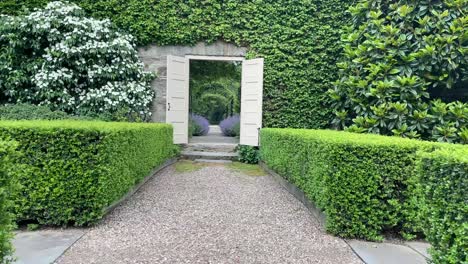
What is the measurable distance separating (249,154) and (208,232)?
4.59 metres

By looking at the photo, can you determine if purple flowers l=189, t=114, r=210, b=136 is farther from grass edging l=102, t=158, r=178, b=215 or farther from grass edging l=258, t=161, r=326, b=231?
grass edging l=258, t=161, r=326, b=231

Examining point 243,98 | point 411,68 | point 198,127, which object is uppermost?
point 411,68

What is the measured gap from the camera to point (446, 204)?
6.32 ft

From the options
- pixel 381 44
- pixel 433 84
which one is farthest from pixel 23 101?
pixel 433 84

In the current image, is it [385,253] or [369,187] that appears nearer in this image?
[385,253]

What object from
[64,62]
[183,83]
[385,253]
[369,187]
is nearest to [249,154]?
[183,83]

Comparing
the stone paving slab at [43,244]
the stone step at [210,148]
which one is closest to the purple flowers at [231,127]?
the stone step at [210,148]

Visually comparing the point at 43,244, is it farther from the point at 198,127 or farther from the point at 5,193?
the point at 198,127

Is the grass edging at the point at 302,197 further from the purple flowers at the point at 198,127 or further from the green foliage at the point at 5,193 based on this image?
the purple flowers at the point at 198,127

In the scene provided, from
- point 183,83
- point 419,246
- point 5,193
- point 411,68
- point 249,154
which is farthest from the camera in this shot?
point 183,83

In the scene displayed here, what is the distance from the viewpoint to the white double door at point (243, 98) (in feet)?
25.6

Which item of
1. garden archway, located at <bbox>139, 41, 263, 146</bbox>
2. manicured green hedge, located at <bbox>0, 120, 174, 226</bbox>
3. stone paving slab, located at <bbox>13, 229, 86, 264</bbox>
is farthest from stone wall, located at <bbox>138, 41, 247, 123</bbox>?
stone paving slab, located at <bbox>13, 229, 86, 264</bbox>

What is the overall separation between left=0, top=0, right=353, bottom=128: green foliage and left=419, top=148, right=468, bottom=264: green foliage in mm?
5921

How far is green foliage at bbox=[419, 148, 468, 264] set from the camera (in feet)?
5.91
